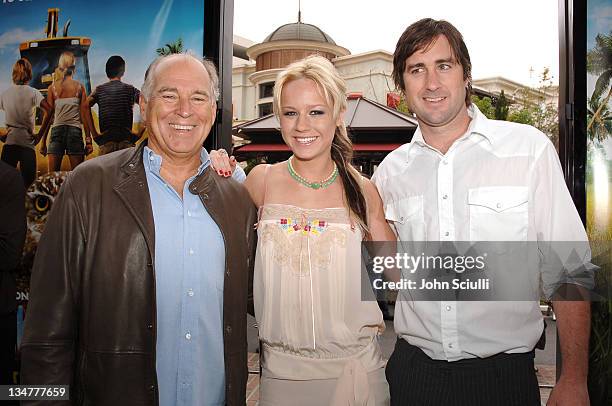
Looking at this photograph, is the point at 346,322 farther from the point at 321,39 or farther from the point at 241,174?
the point at 321,39

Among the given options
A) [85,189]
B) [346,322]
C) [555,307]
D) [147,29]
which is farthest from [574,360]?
[147,29]

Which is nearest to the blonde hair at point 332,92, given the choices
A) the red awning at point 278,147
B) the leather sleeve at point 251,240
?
the leather sleeve at point 251,240

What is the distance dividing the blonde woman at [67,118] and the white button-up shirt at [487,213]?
216 cm

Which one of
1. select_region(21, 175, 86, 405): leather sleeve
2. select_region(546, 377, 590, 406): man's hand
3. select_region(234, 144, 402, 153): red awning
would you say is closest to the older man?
select_region(21, 175, 86, 405): leather sleeve

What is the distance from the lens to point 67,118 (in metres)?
2.97

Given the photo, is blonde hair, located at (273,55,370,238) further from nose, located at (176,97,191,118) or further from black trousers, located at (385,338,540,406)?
black trousers, located at (385,338,540,406)

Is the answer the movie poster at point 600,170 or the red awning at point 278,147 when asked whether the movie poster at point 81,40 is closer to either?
the movie poster at point 600,170

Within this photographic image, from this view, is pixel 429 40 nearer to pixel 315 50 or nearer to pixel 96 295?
pixel 96 295

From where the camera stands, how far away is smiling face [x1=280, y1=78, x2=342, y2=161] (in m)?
1.75

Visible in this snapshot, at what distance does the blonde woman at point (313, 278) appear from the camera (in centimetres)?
166

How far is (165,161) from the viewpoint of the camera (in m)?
1.59

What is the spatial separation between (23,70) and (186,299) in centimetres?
238

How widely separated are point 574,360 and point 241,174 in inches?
52.4

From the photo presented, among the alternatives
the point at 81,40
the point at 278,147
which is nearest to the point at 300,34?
the point at 278,147
